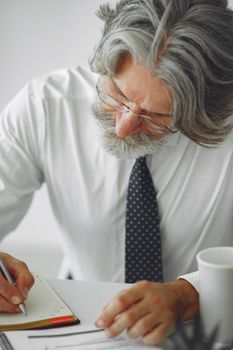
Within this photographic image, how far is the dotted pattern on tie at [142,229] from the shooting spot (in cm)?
167

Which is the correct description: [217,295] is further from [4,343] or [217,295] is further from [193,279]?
[4,343]

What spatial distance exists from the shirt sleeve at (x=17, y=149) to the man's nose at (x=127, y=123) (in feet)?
1.15

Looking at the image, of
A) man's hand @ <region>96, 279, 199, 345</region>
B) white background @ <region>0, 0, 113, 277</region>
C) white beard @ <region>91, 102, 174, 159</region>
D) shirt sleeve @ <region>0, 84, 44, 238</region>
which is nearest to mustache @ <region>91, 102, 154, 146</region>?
white beard @ <region>91, 102, 174, 159</region>

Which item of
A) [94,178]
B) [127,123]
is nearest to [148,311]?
[127,123]

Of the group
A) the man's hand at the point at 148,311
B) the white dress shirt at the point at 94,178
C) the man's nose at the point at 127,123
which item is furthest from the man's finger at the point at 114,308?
the white dress shirt at the point at 94,178

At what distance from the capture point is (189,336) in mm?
879

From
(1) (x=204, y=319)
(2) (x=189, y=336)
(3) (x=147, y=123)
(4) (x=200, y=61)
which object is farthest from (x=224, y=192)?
(2) (x=189, y=336)

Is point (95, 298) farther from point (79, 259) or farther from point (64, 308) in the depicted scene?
point (79, 259)

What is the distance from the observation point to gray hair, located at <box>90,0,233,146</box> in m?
1.30

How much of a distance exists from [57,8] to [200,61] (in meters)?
1.32

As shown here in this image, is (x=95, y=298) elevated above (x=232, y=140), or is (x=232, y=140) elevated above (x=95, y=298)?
(x=232, y=140)

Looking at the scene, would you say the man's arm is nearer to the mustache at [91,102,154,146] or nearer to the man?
the man

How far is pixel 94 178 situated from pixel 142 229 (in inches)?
7.7

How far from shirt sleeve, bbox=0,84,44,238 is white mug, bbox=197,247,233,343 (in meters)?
0.70
